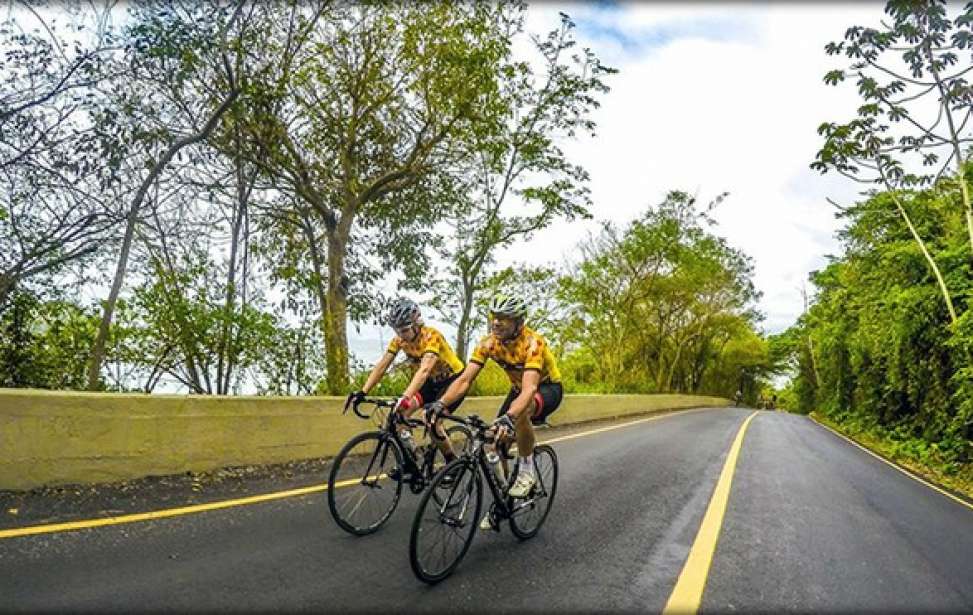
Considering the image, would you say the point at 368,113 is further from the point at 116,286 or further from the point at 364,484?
the point at 364,484

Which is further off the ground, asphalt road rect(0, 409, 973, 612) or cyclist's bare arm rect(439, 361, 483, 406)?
cyclist's bare arm rect(439, 361, 483, 406)

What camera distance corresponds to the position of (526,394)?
4188 mm

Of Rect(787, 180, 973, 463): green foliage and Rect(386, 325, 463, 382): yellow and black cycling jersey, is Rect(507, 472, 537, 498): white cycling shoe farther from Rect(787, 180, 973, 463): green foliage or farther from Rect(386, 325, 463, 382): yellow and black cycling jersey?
Rect(787, 180, 973, 463): green foliage

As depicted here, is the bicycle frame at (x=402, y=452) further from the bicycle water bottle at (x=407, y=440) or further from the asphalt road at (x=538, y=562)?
the asphalt road at (x=538, y=562)

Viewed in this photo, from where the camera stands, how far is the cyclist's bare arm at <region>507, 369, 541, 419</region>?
13.3ft

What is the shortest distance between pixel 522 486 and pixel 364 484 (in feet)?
4.37

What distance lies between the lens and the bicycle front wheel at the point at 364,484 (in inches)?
170

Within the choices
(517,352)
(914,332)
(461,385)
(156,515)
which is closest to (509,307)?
(517,352)

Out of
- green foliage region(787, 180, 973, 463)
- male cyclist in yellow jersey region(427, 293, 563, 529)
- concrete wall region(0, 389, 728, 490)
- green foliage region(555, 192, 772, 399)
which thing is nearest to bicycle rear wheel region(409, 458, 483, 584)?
male cyclist in yellow jersey region(427, 293, 563, 529)

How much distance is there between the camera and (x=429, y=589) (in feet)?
10.9

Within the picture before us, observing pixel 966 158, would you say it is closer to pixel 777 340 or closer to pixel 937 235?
pixel 937 235

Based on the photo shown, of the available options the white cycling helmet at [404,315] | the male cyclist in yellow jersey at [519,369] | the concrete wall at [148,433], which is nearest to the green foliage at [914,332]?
the male cyclist in yellow jersey at [519,369]

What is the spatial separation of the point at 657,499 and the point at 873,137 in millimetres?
10978

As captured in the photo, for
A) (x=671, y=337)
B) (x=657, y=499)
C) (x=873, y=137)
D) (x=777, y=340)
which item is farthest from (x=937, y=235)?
(x=777, y=340)
